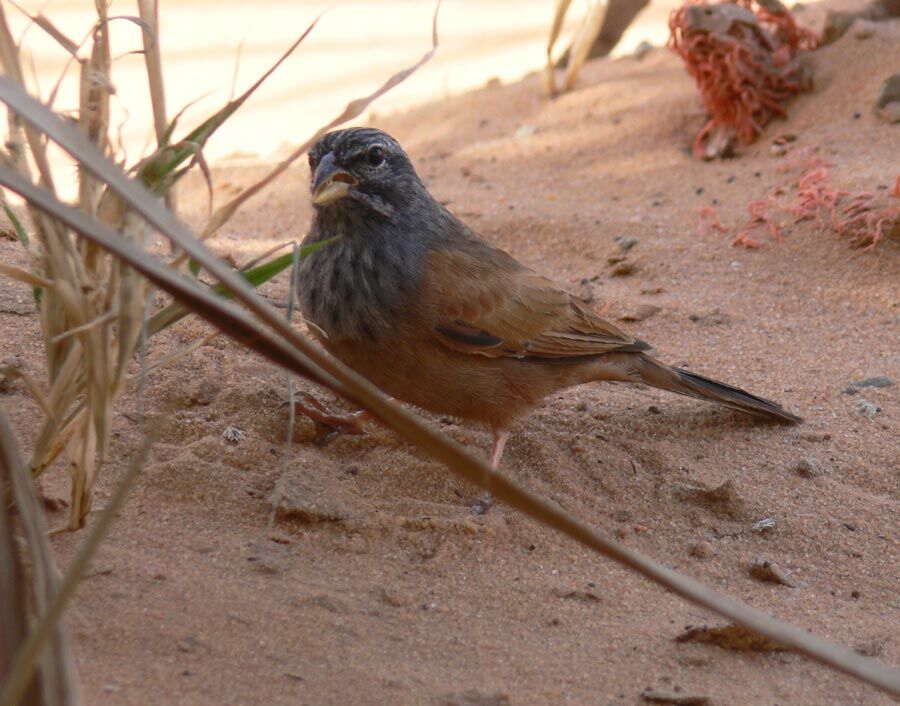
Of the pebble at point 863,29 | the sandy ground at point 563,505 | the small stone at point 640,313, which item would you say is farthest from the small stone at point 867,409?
the pebble at point 863,29

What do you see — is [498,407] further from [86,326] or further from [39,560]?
[39,560]

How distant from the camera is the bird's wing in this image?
421cm

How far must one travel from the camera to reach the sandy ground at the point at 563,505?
2.79 m

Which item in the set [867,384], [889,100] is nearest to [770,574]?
[867,384]

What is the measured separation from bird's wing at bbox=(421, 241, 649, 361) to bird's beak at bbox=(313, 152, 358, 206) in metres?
0.42

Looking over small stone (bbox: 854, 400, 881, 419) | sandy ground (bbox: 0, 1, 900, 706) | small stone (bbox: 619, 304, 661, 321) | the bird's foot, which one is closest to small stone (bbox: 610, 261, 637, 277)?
sandy ground (bbox: 0, 1, 900, 706)

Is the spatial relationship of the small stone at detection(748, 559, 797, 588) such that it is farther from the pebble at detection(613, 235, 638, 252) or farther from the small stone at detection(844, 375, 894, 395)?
the pebble at detection(613, 235, 638, 252)

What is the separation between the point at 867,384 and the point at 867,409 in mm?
250

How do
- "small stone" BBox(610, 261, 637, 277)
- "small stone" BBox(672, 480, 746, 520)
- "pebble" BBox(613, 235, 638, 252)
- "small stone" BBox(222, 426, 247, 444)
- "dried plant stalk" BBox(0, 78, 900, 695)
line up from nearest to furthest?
"dried plant stalk" BBox(0, 78, 900, 695) < "small stone" BBox(222, 426, 247, 444) < "small stone" BBox(672, 480, 746, 520) < "small stone" BBox(610, 261, 637, 277) < "pebble" BBox(613, 235, 638, 252)

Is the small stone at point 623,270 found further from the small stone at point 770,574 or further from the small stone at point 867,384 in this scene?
the small stone at point 770,574

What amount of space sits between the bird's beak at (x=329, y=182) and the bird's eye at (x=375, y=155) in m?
0.11

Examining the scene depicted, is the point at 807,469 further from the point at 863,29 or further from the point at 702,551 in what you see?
the point at 863,29

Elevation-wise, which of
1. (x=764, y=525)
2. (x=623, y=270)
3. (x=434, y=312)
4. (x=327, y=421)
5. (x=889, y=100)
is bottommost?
(x=764, y=525)

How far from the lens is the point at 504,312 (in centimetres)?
444
